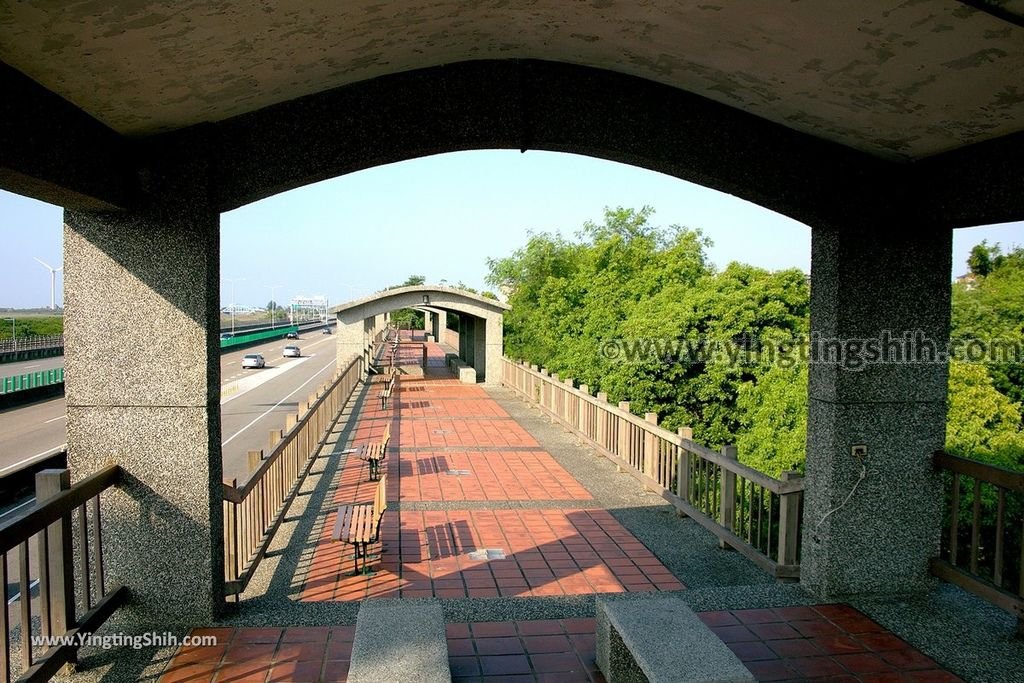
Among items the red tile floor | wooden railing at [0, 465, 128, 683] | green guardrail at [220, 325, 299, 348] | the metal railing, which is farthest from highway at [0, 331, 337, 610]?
green guardrail at [220, 325, 299, 348]

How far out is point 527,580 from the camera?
616 centimetres

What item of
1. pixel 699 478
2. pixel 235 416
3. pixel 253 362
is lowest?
pixel 235 416

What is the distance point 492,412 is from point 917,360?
13.7m

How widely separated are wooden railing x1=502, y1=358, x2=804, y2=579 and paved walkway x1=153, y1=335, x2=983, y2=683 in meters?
0.22

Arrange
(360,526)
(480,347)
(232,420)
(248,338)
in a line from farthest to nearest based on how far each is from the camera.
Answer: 1. (248,338)
2. (480,347)
3. (232,420)
4. (360,526)

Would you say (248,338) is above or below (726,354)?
below

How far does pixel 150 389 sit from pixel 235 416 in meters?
23.5

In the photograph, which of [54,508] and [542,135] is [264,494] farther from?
[542,135]

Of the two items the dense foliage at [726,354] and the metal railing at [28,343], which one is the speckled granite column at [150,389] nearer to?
the dense foliage at [726,354]

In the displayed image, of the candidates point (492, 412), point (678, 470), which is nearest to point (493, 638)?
point (678, 470)

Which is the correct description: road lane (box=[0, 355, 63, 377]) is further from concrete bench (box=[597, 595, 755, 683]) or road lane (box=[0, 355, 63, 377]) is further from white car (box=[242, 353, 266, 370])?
concrete bench (box=[597, 595, 755, 683])

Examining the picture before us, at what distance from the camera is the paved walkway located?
404 cm

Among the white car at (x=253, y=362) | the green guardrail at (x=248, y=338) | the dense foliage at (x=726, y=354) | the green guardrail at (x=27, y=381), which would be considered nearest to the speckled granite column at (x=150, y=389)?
the dense foliage at (x=726, y=354)

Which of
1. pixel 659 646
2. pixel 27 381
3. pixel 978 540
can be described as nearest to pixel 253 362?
pixel 27 381
